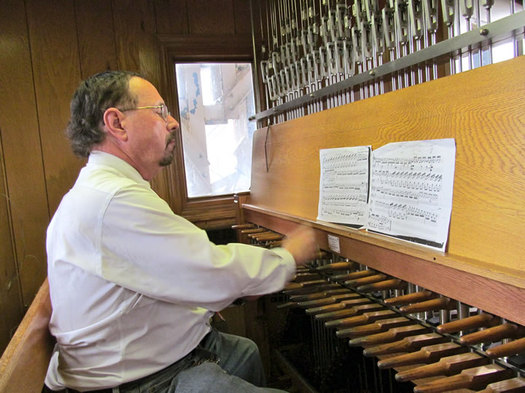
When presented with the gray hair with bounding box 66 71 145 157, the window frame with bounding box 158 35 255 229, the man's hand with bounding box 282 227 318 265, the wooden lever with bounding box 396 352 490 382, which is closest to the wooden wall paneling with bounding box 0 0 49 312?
the window frame with bounding box 158 35 255 229

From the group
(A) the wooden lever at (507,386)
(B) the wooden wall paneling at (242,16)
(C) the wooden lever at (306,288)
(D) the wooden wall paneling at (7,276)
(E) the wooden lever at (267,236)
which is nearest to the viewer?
(A) the wooden lever at (507,386)

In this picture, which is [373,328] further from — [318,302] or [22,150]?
[22,150]

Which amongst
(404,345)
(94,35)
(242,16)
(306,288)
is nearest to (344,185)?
(306,288)

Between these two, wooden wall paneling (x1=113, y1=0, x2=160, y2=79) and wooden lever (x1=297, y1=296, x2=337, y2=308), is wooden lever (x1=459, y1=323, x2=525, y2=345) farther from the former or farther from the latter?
wooden wall paneling (x1=113, y1=0, x2=160, y2=79)

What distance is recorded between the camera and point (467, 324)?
776mm

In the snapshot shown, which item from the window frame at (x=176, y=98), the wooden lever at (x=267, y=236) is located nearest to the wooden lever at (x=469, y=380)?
the wooden lever at (x=267, y=236)

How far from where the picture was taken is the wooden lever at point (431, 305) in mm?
867

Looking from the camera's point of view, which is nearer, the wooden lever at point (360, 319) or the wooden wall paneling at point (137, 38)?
the wooden lever at point (360, 319)

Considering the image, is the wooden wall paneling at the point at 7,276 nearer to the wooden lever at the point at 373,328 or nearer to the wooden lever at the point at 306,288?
the wooden lever at the point at 306,288

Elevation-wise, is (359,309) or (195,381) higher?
(359,309)

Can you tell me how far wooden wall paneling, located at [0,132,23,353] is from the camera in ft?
6.86

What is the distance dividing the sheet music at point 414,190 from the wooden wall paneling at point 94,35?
1.77m

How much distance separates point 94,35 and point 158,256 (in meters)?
1.79

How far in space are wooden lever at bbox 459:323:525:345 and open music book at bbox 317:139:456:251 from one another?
213 mm
